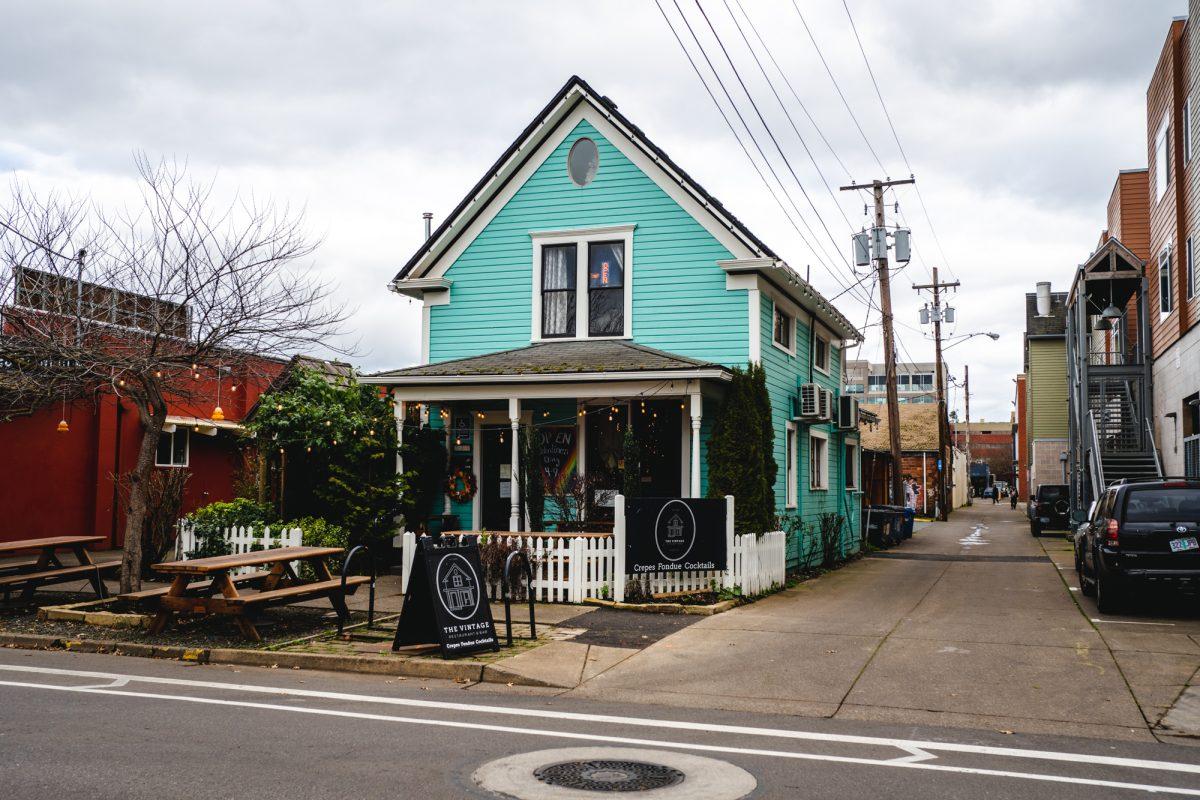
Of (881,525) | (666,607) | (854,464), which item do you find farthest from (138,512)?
(881,525)

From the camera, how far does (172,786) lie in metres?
5.32

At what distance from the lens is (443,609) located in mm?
9516

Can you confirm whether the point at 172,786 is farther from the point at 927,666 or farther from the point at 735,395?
the point at 735,395

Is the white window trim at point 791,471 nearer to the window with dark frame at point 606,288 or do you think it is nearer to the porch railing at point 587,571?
the window with dark frame at point 606,288

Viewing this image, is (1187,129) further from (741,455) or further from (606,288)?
(741,455)

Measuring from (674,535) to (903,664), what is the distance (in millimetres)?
4485

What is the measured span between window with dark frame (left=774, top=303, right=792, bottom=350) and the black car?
6.70m

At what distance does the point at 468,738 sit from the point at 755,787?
2.06 metres

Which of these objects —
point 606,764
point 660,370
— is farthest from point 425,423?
point 606,764

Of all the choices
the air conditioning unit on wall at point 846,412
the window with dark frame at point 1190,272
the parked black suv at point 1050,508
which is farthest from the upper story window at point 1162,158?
the parked black suv at point 1050,508

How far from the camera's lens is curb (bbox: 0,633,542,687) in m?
9.02

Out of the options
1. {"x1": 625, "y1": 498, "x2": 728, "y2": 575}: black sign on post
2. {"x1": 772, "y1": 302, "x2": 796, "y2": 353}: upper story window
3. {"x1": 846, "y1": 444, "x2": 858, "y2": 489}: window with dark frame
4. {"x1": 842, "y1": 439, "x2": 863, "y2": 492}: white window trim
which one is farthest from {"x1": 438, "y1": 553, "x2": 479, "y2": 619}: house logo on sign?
{"x1": 846, "y1": 444, "x2": 858, "y2": 489}: window with dark frame

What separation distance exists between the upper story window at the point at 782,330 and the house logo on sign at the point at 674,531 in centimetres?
515

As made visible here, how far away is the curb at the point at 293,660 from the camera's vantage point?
902 centimetres
